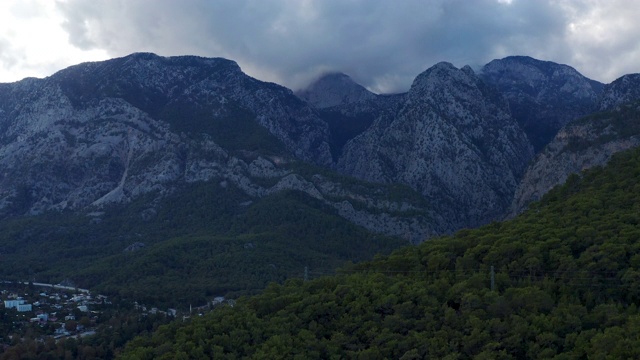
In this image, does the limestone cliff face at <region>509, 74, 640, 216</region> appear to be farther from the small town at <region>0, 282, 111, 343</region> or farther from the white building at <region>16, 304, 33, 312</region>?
the white building at <region>16, 304, 33, 312</region>

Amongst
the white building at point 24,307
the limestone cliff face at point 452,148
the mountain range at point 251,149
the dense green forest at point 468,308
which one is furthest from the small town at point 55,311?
the limestone cliff face at point 452,148

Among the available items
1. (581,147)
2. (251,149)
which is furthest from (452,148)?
(251,149)

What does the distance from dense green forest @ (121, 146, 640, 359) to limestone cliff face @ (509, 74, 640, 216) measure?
78.6 meters

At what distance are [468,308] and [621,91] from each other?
143857mm

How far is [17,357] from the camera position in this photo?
58.9m

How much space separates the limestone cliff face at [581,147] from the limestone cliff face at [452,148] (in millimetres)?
22600

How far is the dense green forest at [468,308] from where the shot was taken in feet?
111

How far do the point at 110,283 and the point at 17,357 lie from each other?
42244 millimetres

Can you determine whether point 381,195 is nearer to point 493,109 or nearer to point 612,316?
point 493,109

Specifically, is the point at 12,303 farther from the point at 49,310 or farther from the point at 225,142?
the point at 225,142

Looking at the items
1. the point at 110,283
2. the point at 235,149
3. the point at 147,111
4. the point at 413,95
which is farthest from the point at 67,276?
the point at 413,95

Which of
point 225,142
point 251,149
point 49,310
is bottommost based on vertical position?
point 49,310

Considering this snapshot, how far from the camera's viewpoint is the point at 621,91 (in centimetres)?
16312

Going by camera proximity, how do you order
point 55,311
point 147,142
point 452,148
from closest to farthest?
point 55,311
point 147,142
point 452,148
